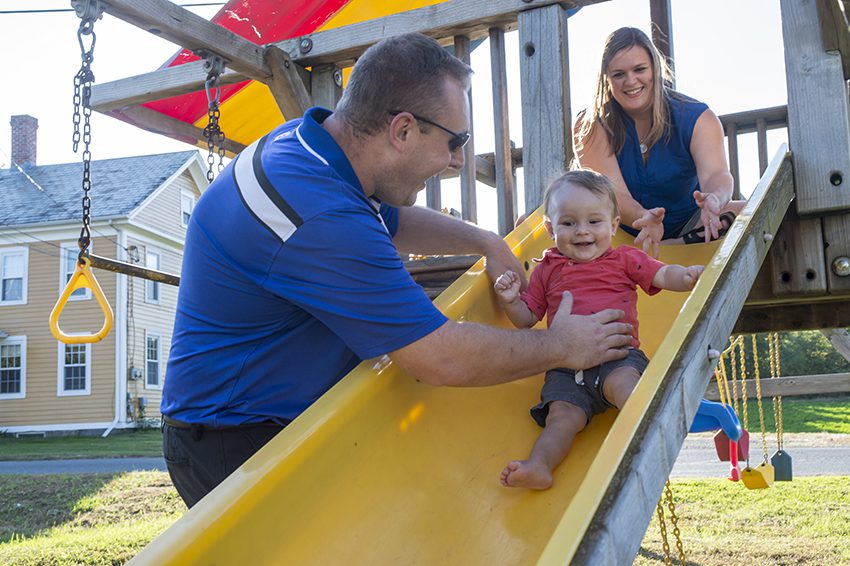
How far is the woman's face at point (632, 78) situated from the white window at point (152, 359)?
756 inches

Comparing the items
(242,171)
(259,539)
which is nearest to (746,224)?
(242,171)

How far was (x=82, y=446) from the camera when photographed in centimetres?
1648

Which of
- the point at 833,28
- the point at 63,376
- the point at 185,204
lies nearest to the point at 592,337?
the point at 833,28

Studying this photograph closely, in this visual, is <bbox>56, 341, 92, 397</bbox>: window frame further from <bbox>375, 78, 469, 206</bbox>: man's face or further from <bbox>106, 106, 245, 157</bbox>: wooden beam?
<bbox>375, 78, 469, 206</bbox>: man's face

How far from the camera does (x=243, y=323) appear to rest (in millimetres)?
2084

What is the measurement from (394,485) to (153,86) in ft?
9.67

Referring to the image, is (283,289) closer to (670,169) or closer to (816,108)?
(670,169)

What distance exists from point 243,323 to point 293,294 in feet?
0.67

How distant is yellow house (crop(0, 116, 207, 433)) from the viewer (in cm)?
2003

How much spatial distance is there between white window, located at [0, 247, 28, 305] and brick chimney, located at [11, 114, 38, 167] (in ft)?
13.2

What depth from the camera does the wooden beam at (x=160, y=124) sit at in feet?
15.8

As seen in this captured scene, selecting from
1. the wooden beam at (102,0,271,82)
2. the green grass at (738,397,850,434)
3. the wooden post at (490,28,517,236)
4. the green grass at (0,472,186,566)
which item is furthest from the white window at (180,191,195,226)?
the wooden post at (490,28,517,236)

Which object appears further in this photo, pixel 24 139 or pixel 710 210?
pixel 24 139

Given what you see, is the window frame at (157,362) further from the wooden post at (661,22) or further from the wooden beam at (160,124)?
the wooden post at (661,22)
